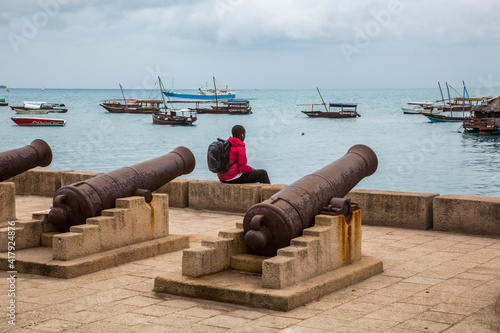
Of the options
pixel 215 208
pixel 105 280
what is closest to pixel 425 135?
pixel 215 208

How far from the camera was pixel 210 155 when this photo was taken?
10.1 metres

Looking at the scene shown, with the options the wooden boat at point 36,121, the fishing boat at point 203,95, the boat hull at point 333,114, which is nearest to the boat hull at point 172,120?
the wooden boat at point 36,121

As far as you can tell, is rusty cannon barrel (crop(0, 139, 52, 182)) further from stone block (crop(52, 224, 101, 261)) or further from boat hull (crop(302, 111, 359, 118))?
boat hull (crop(302, 111, 359, 118))

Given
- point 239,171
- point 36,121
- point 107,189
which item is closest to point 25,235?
point 107,189

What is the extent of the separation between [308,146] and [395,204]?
5271 cm

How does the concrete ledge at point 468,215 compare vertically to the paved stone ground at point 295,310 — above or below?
above

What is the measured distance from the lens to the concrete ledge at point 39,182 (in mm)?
12586

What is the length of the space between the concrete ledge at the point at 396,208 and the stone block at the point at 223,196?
162cm

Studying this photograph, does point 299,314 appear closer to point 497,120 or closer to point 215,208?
point 215,208

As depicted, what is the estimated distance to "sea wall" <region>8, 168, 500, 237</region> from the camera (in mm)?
8805

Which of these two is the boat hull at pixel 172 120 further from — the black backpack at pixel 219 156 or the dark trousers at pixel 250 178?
the black backpack at pixel 219 156

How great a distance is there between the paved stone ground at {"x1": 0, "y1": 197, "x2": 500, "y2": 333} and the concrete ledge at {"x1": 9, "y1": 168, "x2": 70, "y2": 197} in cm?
550

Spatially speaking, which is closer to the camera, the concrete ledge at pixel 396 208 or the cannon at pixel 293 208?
the cannon at pixel 293 208

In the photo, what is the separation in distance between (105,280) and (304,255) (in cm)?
198
